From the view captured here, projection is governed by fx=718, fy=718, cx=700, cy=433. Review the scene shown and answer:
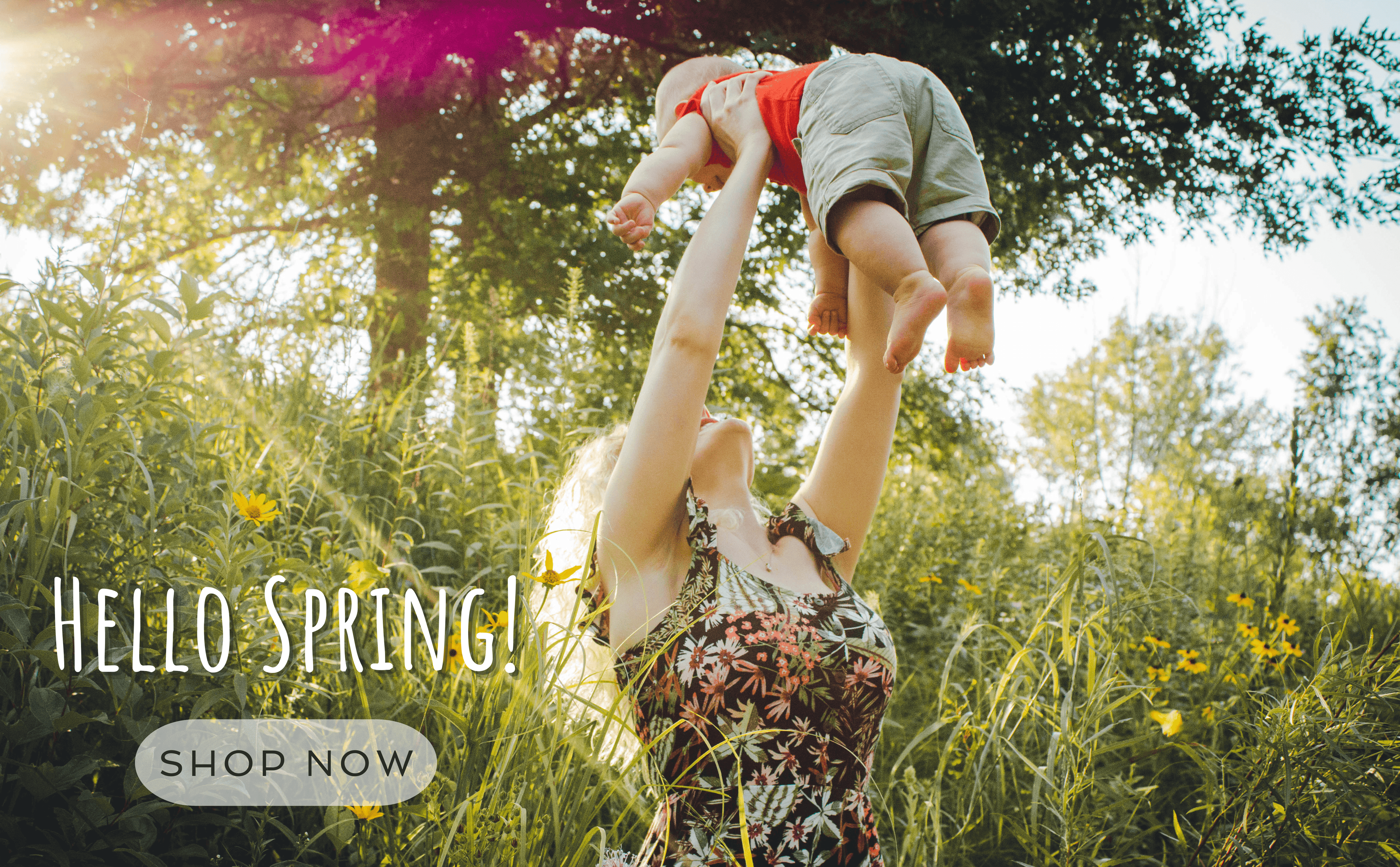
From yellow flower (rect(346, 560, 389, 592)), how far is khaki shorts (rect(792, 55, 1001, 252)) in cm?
127

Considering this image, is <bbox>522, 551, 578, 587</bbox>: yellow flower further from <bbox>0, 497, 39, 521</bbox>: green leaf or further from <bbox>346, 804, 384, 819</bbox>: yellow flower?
<bbox>0, 497, 39, 521</bbox>: green leaf

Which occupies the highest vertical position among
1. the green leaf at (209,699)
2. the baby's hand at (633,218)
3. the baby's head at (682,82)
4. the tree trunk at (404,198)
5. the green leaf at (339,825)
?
the tree trunk at (404,198)

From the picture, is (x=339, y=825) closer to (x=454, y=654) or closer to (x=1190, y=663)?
(x=454, y=654)

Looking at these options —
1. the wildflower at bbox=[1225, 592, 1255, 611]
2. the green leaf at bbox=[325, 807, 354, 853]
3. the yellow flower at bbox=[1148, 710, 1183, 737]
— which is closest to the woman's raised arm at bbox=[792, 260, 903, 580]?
the yellow flower at bbox=[1148, 710, 1183, 737]

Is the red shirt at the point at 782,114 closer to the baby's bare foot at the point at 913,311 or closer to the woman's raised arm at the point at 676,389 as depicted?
the woman's raised arm at the point at 676,389

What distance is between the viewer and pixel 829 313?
1854mm

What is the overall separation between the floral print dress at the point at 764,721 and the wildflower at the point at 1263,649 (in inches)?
63.0

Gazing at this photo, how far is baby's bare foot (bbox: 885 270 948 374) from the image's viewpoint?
1.21 meters


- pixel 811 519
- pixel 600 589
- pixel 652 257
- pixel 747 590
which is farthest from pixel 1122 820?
pixel 652 257

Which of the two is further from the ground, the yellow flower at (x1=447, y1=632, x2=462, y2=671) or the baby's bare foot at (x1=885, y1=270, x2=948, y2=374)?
the baby's bare foot at (x1=885, y1=270, x2=948, y2=374)

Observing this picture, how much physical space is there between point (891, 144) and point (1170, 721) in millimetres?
1655

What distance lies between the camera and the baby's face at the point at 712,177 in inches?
70.3

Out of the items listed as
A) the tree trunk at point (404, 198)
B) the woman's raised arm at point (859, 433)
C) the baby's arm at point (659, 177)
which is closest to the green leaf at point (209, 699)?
the baby's arm at point (659, 177)

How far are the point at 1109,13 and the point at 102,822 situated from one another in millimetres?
5006
